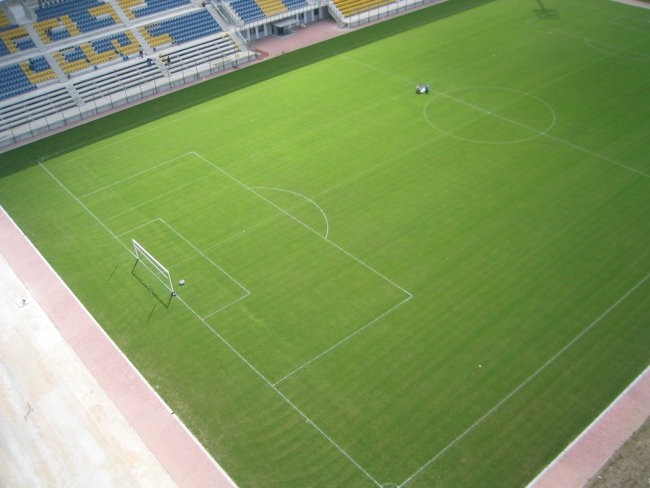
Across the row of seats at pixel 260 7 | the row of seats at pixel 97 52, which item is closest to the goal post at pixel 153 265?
the row of seats at pixel 97 52

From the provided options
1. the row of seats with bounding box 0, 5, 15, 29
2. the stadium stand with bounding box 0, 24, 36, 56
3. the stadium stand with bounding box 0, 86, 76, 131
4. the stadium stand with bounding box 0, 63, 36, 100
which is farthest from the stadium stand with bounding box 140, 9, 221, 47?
the stadium stand with bounding box 0, 63, 36, 100

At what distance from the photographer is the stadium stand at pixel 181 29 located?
1971 inches

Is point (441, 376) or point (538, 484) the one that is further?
point (441, 376)

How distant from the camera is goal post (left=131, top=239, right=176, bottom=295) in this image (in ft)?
94.9

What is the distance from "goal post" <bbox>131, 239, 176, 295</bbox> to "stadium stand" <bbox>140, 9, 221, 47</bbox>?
24.5 m

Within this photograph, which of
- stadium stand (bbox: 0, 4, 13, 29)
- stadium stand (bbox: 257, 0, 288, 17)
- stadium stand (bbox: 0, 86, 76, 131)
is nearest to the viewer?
stadium stand (bbox: 0, 86, 76, 131)

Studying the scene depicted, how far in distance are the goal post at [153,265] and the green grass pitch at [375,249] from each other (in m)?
0.46

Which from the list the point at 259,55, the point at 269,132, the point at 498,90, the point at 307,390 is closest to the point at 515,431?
the point at 307,390

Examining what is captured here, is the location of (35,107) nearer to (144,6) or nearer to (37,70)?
(37,70)

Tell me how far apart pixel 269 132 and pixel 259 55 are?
13173mm

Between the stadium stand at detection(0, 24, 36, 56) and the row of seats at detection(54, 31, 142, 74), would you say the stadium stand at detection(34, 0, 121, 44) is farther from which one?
the row of seats at detection(54, 31, 142, 74)

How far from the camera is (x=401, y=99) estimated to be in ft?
140

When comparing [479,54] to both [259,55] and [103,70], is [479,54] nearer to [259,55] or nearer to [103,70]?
[259,55]

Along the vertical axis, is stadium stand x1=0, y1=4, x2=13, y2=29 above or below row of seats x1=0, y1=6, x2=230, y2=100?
above
